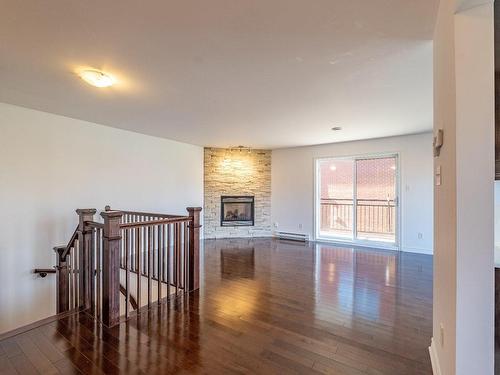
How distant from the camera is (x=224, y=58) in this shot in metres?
2.22

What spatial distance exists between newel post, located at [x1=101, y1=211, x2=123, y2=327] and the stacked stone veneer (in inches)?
164

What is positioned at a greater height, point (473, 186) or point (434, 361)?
point (473, 186)

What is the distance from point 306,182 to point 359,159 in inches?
53.6

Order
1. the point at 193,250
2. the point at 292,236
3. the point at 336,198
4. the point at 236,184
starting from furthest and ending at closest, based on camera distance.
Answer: the point at 236,184
the point at 292,236
the point at 336,198
the point at 193,250

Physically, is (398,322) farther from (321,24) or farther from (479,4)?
(321,24)

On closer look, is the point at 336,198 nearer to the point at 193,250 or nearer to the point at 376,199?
the point at 376,199

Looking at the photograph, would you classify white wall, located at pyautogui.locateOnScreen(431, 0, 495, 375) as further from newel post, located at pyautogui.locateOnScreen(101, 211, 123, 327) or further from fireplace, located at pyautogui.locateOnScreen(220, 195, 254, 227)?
fireplace, located at pyautogui.locateOnScreen(220, 195, 254, 227)

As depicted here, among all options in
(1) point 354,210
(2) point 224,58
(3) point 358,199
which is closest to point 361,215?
(1) point 354,210

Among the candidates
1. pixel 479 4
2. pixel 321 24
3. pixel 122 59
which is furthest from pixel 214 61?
pixel 479 4

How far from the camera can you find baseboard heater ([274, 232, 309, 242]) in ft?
Result: 21.2

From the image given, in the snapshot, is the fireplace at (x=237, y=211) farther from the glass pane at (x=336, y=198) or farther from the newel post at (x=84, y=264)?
the newel post at (x=84, y=264)

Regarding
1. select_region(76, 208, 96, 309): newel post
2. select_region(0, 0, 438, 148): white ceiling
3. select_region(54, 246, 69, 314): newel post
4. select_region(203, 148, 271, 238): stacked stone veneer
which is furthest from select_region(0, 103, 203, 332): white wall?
select_region(203, 148, 271, 238): stacked stone veneer

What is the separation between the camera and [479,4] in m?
1.18

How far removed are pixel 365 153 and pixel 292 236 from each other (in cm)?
271
